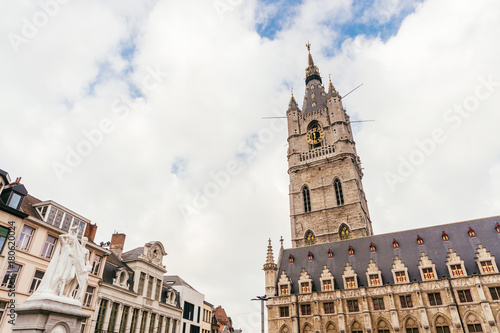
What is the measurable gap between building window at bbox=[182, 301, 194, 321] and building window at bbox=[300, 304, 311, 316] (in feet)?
47.2

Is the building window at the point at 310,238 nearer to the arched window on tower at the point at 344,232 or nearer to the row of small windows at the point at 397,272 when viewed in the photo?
the arched window on tower at the point at 344,232

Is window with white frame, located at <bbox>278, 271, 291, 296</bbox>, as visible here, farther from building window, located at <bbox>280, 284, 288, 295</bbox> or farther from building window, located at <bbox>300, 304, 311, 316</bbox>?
building window, located at <bbox>300, 304, 311, 316</bbox>

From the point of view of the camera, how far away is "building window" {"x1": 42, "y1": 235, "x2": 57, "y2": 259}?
22.2 meters

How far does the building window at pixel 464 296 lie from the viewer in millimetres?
26828

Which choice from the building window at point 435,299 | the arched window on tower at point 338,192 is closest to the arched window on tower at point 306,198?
the arched window on tower at point 338,192

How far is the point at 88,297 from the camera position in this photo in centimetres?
2464

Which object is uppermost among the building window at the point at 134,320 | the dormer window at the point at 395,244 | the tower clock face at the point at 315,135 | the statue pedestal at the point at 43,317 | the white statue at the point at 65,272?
the tower clock face at the point at 315,135

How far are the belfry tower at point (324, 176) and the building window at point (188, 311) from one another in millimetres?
17077

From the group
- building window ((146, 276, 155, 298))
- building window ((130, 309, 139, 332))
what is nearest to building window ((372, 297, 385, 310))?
building window ((146, 276, 155, 298))

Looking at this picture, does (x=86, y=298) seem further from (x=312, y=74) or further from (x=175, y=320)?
(x=312, y=74)

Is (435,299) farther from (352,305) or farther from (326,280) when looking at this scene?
(326,280)

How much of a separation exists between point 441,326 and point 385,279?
5850 millimetres

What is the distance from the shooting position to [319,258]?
122 feet

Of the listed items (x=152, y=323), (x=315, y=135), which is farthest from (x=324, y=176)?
(x=152, y=323)
